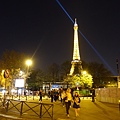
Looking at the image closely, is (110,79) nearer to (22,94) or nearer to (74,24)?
(74,24)

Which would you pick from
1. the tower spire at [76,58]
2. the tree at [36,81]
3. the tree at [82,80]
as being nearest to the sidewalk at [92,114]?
the tree at [82,80]

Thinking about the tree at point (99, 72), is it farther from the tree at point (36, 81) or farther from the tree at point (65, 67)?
the tree at point (36, 81)

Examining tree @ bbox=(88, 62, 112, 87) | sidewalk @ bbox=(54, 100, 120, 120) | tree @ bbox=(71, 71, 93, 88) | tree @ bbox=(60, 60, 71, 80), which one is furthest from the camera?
tree @ bbox=(60, 60, 71, 80)

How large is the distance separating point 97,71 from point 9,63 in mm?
39981

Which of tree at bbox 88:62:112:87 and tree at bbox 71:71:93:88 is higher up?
tree at bbox 88:62:112:87

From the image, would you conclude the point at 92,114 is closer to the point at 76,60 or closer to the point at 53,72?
the point at 53,72

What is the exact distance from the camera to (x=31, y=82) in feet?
244

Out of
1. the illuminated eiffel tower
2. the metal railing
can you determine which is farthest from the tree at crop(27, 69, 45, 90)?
the metal railing

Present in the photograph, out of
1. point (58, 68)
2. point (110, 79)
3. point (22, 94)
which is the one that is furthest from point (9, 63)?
point (110, 79)

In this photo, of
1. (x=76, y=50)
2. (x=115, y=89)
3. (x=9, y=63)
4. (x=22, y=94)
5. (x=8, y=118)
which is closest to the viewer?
(x=8, y=118)

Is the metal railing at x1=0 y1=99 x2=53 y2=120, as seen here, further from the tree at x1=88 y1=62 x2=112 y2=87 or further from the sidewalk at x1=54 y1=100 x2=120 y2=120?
the tree at x1=88 y1=62 x2=112 y2=87

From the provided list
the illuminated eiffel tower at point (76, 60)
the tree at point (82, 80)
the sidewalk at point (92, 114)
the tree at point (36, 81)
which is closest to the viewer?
the sidewalk at point (92, 114)

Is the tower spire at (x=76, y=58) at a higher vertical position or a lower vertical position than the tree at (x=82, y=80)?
higher

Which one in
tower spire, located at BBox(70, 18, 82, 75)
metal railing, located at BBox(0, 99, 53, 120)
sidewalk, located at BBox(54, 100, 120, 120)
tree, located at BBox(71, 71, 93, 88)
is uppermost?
tower spire, located at BBox(70, 18, 82, 75)
